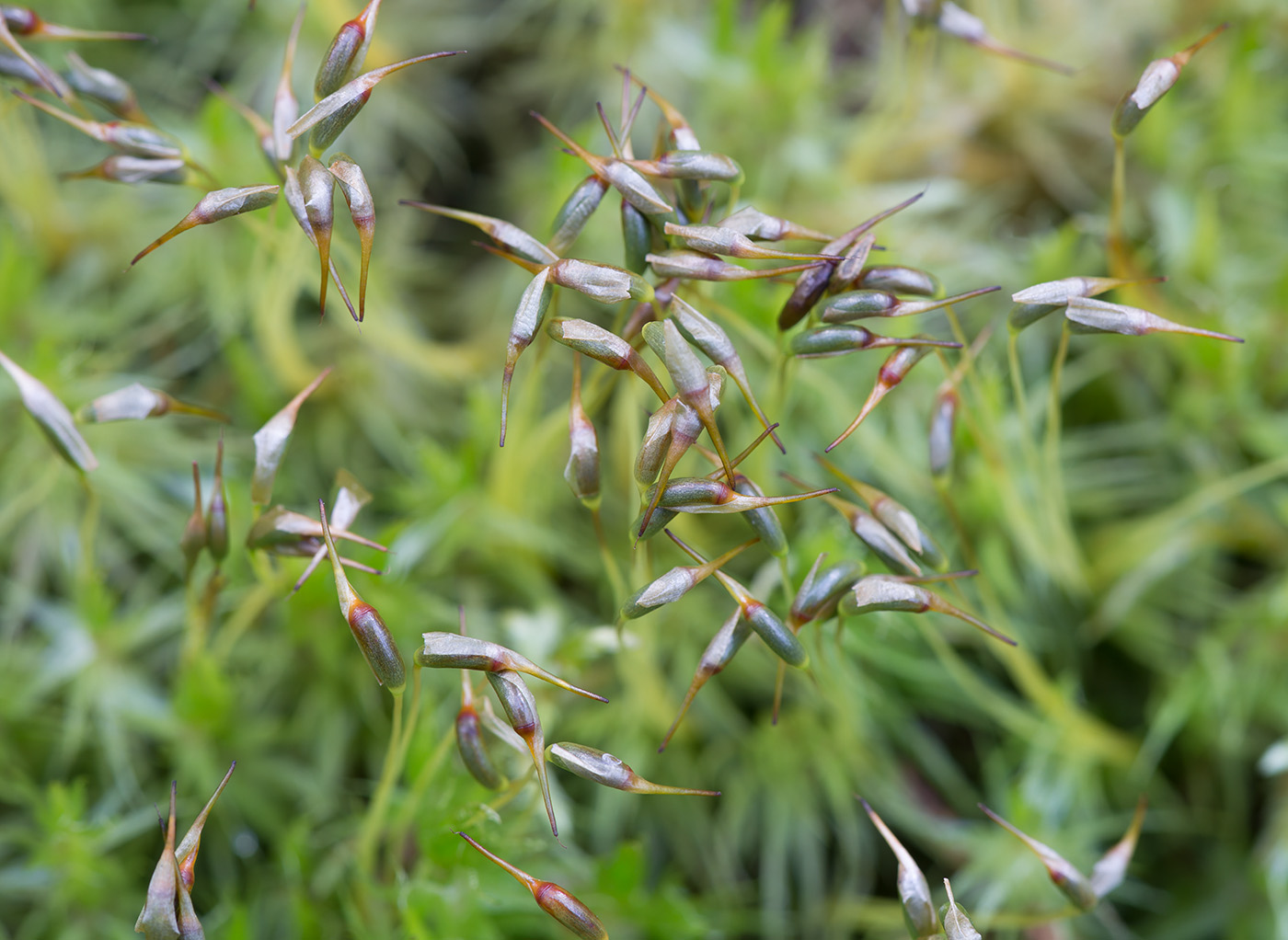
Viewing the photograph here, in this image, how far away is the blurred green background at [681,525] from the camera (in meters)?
0.73

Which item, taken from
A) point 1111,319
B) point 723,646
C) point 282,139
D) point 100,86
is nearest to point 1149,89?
point 1111,319

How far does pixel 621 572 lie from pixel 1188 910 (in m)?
0.54

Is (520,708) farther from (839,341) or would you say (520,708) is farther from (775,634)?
(839,341)

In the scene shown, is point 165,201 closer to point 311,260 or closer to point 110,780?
point 311,260

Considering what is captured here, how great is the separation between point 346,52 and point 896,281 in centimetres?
31

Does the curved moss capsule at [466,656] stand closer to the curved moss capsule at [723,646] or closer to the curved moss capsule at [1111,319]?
the curved moss capsule at [723,646]

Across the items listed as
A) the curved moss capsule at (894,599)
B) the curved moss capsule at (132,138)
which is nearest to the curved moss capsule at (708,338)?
the curved moss capsule at (894,599)

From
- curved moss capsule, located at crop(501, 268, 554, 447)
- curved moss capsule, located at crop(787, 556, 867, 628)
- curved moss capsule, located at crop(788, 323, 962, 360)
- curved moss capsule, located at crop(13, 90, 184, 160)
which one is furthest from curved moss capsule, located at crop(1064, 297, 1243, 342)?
curved moss capsule, located at crop(13, 90, 184, 160)

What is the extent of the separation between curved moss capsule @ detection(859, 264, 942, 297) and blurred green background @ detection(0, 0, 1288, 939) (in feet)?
0.42

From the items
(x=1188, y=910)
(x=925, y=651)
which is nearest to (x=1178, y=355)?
(x=925, y=651)

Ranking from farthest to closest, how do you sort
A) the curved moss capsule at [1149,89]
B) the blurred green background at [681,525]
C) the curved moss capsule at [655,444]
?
the blurred green background at [681,525] < the curved moss capsule at [1149,89] < the curved moss capsule at [655,444]

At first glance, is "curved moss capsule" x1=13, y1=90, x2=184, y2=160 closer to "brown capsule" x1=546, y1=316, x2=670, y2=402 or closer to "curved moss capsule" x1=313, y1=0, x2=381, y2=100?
"curved moss capsule" x1=313, y1=0, x2=381, y2=100

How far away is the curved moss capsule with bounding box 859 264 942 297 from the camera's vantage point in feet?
1.66

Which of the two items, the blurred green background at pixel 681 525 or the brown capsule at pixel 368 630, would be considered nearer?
the brown capsule at pixel 368 630
